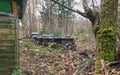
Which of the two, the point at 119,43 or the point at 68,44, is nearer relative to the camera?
the point at 119,43

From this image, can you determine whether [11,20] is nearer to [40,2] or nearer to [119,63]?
[119,63]

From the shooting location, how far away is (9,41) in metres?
5.31

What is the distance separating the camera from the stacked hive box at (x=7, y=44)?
186 inches

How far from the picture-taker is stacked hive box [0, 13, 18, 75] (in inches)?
186

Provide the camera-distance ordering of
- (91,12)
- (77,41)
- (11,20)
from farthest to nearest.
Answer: (77,41)
(91,12)
(11,20)

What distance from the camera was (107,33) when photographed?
471 cm

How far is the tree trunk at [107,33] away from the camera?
4.66 meters

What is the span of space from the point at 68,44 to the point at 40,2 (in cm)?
1425

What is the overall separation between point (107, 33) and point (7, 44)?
7.49 ft

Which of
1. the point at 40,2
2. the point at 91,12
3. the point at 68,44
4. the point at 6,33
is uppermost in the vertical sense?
the point at 40,2

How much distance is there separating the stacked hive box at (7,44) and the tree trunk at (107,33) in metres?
2.00

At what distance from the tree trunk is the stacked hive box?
2.00 metres

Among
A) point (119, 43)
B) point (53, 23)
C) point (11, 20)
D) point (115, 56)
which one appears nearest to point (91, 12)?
point (119, 43)

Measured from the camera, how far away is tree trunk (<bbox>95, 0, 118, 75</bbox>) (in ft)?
15.3
